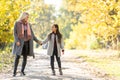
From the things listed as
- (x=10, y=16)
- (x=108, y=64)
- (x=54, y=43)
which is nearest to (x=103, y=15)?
(x=108, y=64)

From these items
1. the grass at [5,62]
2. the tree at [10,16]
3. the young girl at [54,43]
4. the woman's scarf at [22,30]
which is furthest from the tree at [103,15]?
the woman's scarf at [22,30]

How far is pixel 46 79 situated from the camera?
42.4 ft

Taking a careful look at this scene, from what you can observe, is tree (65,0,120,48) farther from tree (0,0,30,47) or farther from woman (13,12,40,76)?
woman (13,12,40,76)

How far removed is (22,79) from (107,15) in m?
14.6

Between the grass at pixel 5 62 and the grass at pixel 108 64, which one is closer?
the grass at pixel 108 64

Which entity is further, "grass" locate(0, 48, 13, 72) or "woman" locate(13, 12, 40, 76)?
"grass" locate(0, 48, 13, 72)

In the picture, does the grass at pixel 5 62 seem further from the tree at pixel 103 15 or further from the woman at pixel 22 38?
the tree at pixel 103 15

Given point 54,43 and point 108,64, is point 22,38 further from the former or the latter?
point 108,64

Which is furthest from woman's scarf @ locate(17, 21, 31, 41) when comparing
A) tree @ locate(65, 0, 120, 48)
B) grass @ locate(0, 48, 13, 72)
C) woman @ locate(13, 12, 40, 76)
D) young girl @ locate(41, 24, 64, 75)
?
tree @ locate(65, 0, 120, 48)

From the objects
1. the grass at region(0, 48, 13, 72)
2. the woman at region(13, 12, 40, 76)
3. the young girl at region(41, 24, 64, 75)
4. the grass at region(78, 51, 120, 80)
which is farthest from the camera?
the grass at region(0, 48, 13, 72)

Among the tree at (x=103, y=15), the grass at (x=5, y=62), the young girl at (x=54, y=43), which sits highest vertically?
the tree at (x=103, y=15)

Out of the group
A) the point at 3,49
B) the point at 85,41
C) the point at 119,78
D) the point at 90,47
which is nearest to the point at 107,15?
the point at 3,49

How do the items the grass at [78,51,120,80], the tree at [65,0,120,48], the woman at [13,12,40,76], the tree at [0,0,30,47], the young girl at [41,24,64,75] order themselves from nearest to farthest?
the woman at [13,12,40,76], the young girl at [41,24,64,75], the grass at [78,51,120,80], the tree at [0,0,30,47], the tree at [65,0,120,48]

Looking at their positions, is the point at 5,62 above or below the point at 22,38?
below
